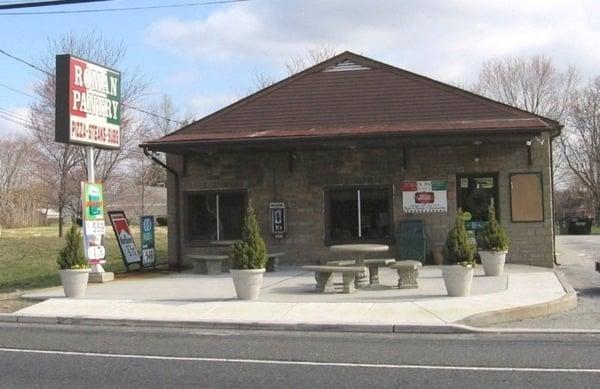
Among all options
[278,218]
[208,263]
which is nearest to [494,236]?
[278,218]

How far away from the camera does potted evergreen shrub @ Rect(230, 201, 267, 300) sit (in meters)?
12.8

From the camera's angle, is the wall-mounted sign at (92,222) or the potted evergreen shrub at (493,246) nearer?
the potted evergreen shrub at (493,246)

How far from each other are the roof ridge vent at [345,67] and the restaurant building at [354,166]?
1.1 inches

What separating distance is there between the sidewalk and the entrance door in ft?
10.4

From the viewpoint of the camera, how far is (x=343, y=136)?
1780cm

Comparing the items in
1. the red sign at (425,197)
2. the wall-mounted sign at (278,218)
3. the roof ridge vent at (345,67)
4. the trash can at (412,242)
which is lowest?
the trash can at (412,242)

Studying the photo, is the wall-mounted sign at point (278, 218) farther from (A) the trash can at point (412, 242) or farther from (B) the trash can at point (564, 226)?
(B) the trash can at point (564, 226)

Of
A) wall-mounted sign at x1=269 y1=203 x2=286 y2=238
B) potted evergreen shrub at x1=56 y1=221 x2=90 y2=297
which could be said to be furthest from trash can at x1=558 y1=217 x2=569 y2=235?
potted evergreen shrub at x1=56 y1=221 x2=90 y2=297

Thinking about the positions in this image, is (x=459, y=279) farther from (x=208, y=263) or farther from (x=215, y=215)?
(x=215, y=215)

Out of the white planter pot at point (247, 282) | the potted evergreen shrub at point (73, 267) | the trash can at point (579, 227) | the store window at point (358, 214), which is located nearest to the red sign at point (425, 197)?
the store window at point (358, 214)

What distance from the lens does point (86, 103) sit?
16.6m

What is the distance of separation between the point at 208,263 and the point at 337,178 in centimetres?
425

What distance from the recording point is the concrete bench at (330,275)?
44.1ft

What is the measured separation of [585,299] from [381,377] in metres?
7.28
